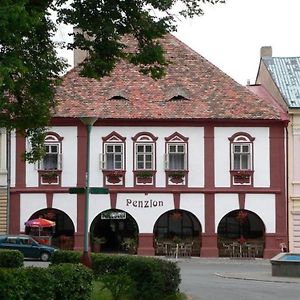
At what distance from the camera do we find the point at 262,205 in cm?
4041

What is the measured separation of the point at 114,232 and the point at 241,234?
256 inches

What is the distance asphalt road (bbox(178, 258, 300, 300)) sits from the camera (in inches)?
852

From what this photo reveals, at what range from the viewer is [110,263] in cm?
2030

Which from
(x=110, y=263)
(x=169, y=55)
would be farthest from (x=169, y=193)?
(x=110, y=263)

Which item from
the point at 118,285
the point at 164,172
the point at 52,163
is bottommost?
the point at 118,285

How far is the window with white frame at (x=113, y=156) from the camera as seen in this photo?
40469 millimetres

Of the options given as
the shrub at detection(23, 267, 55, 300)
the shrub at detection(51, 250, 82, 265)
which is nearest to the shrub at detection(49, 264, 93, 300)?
the shrub at detection(23, 267, 55, 300)

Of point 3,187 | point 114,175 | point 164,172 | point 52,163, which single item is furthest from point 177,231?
point 3,187

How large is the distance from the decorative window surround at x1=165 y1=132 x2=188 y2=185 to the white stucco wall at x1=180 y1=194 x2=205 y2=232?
0.75m

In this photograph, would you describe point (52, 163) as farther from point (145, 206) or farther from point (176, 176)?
point (176, 176)

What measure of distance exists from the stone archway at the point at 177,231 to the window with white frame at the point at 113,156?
341 centimetres

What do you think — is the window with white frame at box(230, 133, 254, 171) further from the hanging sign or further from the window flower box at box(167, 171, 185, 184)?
the hanging sign

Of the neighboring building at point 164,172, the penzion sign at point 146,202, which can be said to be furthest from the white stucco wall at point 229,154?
the penzion sign at point 146,202

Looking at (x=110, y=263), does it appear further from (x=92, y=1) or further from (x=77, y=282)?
(x=92, y=1)
